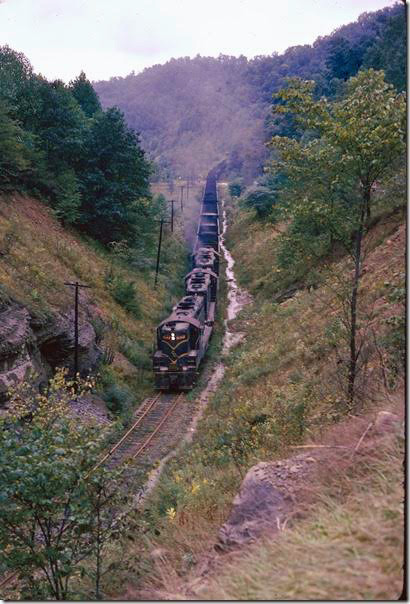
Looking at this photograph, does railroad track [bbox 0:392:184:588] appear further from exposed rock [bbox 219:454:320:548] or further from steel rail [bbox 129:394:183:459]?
exposed rock [bbox 219:454:320:548]

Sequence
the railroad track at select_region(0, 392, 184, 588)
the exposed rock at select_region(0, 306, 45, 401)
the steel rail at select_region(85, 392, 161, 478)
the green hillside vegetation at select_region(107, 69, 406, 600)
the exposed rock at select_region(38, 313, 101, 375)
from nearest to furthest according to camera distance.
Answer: the green hillside vegetation at select_region(107, 69, 406, 600)
the exposed rock at select_region(0, 306, 45, 401)
the railroad track at select_region(0, 392, 184, 588)
the steel rail at select_region(85, 392, 161, 478)
the exposed rock at select_region(38, 313, 101, 375)

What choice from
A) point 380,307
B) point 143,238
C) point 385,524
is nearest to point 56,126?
point 143,238

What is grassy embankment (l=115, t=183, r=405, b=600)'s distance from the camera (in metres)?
3.61

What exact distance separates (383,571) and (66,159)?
112ft

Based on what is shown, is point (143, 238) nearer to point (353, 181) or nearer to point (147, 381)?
point (147, 381)

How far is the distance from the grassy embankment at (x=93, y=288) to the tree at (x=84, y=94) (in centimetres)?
2089

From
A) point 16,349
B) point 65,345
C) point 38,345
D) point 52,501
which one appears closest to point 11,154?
point 65,345

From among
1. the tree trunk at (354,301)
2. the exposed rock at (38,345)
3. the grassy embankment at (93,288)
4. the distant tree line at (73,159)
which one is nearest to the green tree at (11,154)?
the distant tree line at (73,159)

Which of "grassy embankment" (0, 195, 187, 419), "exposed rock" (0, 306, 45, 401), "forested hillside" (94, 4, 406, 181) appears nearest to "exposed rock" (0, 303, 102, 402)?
"exposed rock" (0, 306, 45, 401)

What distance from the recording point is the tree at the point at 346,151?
7.10m

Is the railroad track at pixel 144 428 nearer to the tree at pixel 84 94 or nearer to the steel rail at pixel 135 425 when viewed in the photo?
the steel rail at pixel 135 425

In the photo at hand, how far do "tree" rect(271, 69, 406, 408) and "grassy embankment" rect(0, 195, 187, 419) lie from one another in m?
11.8

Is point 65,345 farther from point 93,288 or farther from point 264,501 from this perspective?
point 264,501

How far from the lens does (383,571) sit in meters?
3.39
